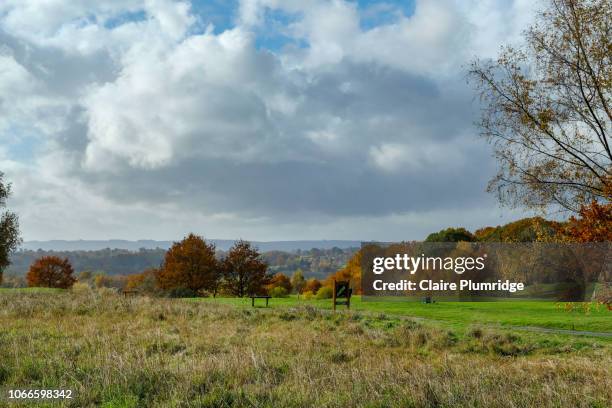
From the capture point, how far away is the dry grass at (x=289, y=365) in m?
9.08

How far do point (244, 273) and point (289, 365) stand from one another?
6602 cm

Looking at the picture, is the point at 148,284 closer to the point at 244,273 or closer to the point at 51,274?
the point at 244,273

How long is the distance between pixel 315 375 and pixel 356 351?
17.4 ft

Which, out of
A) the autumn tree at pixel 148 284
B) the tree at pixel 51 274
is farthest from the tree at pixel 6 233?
the tree at pixel 51 274

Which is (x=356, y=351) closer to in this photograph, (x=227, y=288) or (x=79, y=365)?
(x=79, y=365)

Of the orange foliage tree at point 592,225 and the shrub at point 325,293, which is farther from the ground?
the orange foliage tree at point 592,225

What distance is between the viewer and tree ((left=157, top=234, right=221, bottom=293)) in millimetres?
74688

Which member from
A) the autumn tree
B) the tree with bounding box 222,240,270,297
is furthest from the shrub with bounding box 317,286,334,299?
the autumn tree

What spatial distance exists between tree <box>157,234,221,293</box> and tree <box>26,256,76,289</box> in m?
39.9

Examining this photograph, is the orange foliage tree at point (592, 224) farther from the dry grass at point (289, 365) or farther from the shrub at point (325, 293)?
the shrub at point (325, 293)

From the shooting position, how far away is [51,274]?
4250 inches

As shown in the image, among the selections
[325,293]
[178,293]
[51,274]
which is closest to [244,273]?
[325,293]

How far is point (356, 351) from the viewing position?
1620cm

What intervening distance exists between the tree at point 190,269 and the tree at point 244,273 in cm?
179
